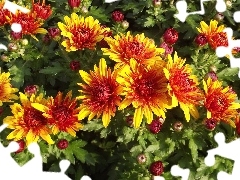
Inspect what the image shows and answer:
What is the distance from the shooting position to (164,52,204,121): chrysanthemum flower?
255 centimetres

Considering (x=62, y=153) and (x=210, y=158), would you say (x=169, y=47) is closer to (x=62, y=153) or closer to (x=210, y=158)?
(x=210, y=158)

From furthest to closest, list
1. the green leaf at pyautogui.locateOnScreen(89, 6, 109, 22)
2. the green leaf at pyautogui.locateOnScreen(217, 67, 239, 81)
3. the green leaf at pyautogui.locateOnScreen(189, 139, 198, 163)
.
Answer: the green leaf at pyautogui.locateOnScreen(89, 6, 109, 22) < the green leaf at pyautogui.locateOnScreen(217, 67, 239, 81) < the green leaf at pyautogui.locateOnScreen(189, 139, 198, 163)

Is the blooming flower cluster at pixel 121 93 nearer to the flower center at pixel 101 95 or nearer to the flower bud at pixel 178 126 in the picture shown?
the flower center at pixel 101 95

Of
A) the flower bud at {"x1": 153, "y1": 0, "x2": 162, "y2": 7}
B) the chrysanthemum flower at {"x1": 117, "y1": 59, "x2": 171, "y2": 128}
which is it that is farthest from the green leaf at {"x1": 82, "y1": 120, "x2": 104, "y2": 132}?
the flower bud at {"x1": 153, "y1": 0, "x2": 162, "y2": 7}

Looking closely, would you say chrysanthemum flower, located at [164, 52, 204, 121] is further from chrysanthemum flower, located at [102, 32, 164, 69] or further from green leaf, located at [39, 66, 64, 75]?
green leaf, located at [39, 66, 64, 75]

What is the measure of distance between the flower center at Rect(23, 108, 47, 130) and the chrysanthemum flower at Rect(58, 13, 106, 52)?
16.8 inches

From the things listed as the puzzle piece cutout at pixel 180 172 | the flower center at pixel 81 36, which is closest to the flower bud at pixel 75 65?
the flower center at pixel 81 36

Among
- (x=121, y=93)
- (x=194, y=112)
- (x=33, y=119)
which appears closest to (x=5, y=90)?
(x=33, y=119)

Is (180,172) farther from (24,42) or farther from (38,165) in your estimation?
(24,42)

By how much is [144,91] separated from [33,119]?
692mm

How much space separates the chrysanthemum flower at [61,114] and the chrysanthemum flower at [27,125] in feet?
0.22

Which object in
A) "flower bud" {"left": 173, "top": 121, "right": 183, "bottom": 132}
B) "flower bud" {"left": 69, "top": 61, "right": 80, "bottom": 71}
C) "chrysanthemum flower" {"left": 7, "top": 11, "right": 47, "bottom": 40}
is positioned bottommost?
"flower bud" {"left": 173, "top": 121, "right": 183, "bottom": 132}

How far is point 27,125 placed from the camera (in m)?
2.77

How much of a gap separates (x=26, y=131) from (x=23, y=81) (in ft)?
2.01
